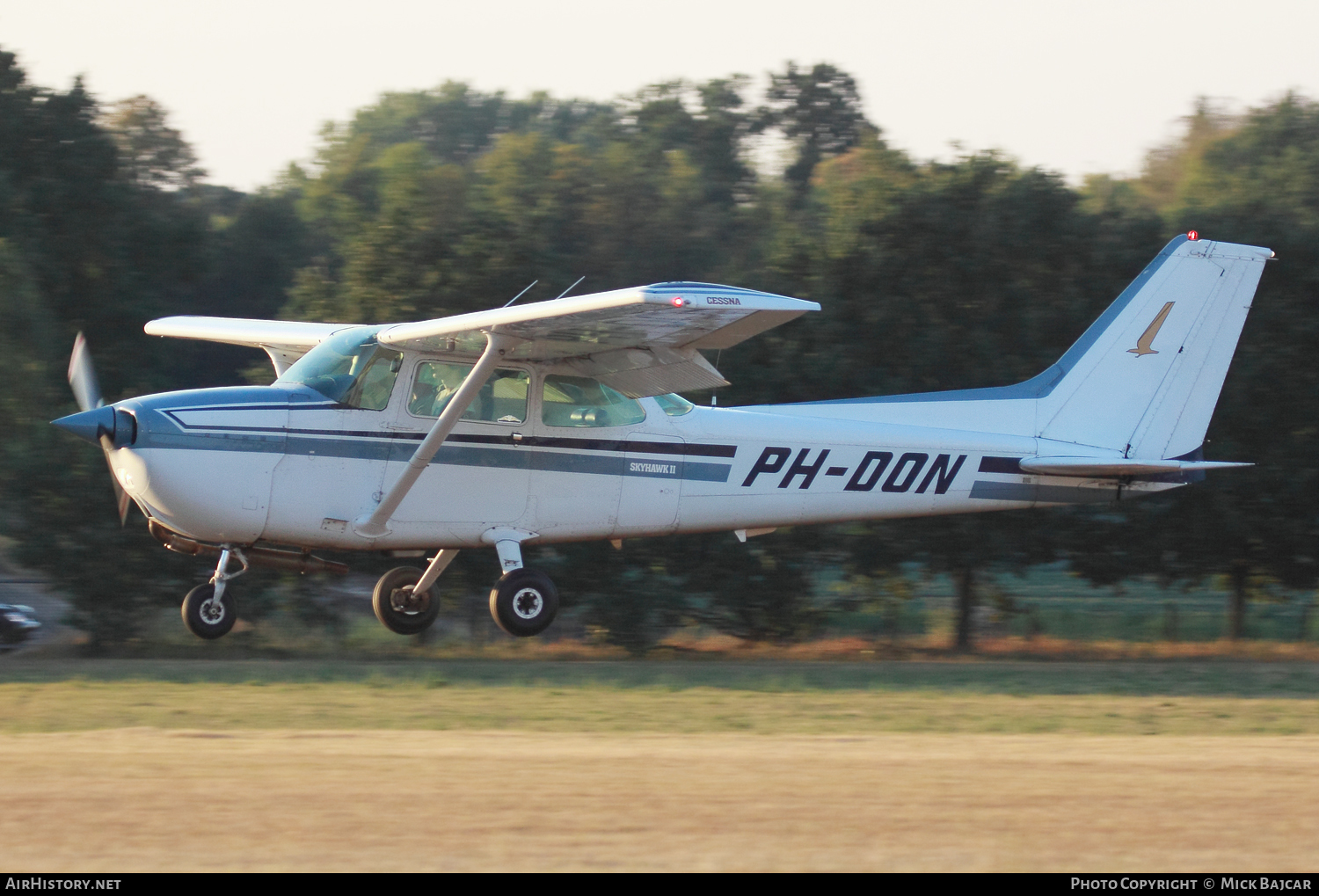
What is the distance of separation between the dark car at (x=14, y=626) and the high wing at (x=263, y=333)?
4.62 m

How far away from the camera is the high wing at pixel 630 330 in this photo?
8.95 m

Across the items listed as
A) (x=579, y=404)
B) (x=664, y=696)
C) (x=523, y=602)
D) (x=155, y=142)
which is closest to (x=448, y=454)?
(x=579, y=404)

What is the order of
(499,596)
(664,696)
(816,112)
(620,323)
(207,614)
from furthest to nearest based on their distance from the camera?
(816,112)
(664,696)
(499,596)
(207,614)
(620,323)

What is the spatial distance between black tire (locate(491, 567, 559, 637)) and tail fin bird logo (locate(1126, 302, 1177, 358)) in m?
5.95

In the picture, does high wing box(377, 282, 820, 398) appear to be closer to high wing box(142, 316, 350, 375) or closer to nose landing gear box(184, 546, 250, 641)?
nose landing gear box(184, 546, 250, 641)

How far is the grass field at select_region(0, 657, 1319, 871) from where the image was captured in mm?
5906

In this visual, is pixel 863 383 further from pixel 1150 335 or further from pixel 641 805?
pixel 641 805

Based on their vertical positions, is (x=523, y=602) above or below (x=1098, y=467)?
below

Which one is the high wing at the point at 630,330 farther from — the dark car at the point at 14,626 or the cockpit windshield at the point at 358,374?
the dark car at the point at 14,626

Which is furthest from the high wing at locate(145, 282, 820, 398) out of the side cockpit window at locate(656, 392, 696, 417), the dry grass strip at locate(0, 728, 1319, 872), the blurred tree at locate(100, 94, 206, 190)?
the blurred tree at locate(100, 94, 206, 190)

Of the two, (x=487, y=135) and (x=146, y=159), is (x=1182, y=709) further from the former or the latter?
(x=487, y=135)

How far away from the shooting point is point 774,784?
723 centimetres

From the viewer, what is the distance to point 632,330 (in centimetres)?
1012

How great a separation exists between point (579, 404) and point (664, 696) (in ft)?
8.65
